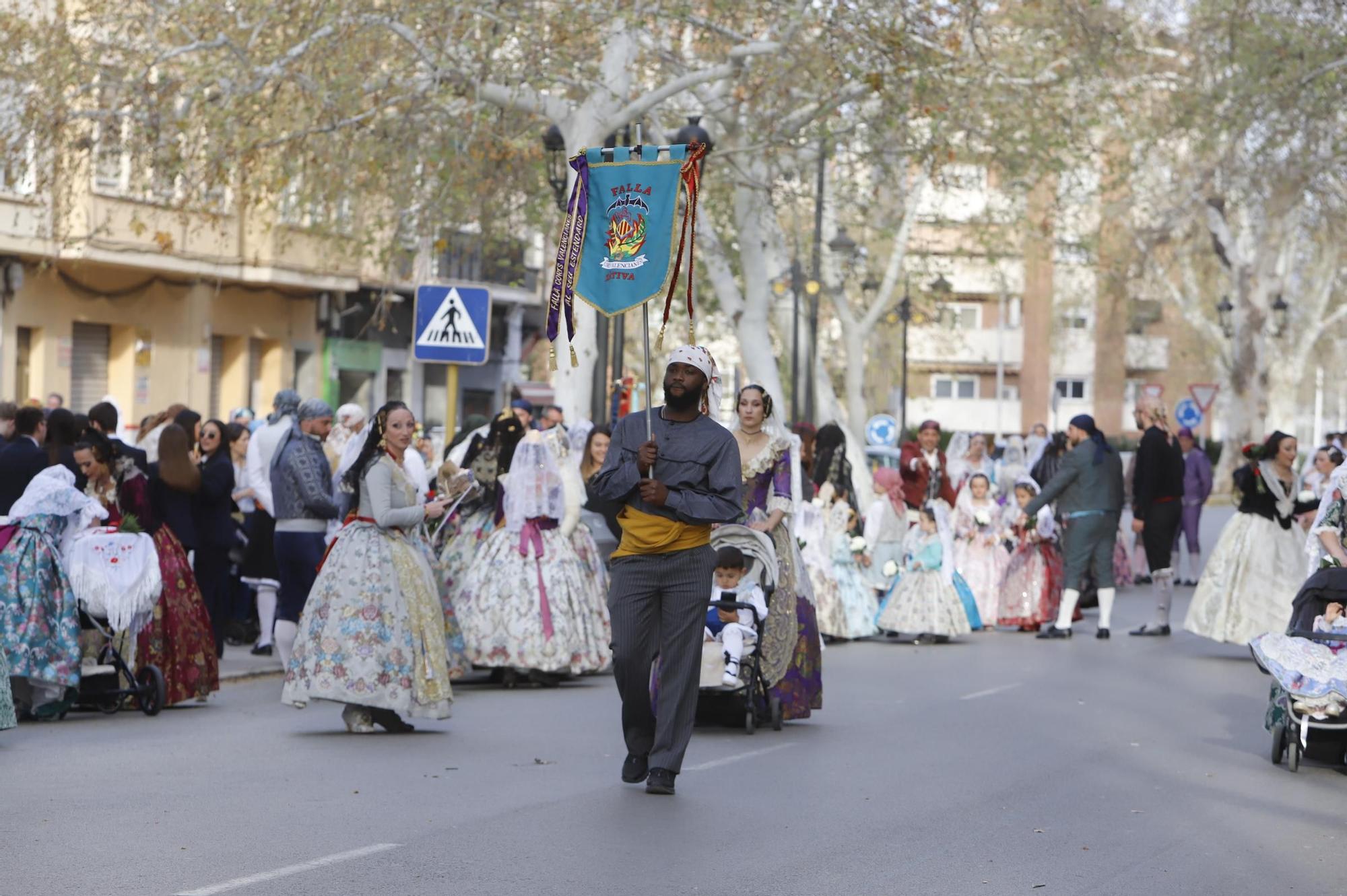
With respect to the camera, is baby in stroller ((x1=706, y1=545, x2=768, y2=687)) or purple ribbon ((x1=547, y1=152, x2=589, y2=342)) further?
baby in stroller ((x1=706, y1=545, x2=768, y2=687))

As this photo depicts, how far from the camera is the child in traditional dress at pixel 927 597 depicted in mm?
20375

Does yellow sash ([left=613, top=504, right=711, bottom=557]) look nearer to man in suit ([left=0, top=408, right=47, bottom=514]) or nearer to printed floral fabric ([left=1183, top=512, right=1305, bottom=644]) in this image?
man in suit ([left=0, top=408, right=47, bottom=514])

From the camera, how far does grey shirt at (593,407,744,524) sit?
1014 cm

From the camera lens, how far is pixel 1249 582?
1838 centimetres

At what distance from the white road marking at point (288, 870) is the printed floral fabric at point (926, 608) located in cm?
1214

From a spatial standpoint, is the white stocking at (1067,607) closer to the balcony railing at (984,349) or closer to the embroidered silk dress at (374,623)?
the embroidered silk dress at (374,623)

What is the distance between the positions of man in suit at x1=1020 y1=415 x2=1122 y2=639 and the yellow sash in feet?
36.3

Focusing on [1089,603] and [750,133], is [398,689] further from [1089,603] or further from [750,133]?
[750,133]

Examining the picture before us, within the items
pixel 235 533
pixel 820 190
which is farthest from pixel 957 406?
pixel 235 533

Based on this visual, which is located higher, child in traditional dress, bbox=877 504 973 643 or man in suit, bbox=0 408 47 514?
man in suit, bbox=0 408 47 514

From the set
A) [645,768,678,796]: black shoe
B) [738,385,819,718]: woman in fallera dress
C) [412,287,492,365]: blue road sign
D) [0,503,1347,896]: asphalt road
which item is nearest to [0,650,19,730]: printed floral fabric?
[0,503,1347,896]: asphalt road

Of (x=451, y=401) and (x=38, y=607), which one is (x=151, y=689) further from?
(x=451, y=401)

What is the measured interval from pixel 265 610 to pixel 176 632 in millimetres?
4291

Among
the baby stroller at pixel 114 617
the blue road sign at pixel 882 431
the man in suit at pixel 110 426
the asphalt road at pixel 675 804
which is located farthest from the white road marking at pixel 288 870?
the blue road sign at pixel 882 431
